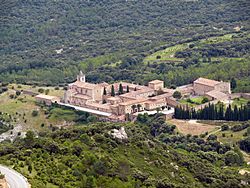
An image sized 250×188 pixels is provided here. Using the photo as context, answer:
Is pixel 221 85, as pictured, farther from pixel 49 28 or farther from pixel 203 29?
pixel 49 28

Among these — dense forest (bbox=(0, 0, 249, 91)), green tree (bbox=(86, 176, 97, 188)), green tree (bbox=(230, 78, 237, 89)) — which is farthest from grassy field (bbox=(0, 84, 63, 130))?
green tree (bbox=(86, 176, 97, 188))

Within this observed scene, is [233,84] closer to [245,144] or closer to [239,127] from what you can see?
[239,127]

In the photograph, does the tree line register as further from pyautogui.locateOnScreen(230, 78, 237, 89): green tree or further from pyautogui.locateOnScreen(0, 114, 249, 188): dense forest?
pyautogui.locateOnScreen(0, 114, 249, 188): dense forest

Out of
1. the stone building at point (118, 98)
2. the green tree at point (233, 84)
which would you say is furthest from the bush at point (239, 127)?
the green tree at point (233, 84)

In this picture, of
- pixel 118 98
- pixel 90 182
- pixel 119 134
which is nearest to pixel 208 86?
pixel 118 98

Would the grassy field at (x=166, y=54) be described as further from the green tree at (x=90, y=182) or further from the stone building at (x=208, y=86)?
the green tree at (x=90, y=182)
